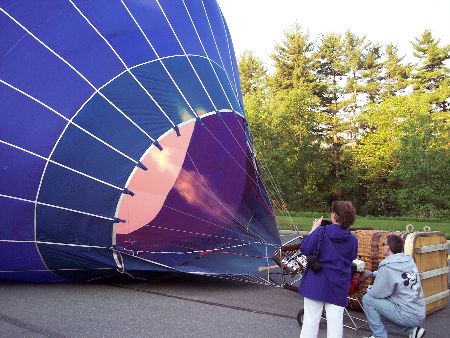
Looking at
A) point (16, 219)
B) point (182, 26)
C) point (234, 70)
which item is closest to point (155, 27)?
point (182, 26)

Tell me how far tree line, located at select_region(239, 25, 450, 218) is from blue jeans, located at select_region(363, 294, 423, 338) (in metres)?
21.2

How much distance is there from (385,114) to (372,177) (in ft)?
13.4

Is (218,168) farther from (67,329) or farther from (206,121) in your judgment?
(67,329)

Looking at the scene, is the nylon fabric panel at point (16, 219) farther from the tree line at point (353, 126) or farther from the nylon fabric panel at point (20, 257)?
the tree line at point (353, 126)

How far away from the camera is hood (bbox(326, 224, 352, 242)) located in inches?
138

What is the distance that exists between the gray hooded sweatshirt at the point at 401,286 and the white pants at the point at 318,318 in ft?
1.86

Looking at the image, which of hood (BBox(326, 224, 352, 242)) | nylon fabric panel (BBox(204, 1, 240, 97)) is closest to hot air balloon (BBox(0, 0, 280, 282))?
nylon fabric panel (BBox(204, 1, 240, 97))

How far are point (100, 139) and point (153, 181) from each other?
1086mm

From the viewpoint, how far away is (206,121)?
622cm

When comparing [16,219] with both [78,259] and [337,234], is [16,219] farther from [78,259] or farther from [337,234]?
[337,234]

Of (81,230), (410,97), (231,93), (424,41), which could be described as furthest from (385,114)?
(81,230)

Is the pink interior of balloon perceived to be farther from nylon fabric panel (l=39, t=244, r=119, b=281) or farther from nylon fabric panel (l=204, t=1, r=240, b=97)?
nylon fabric panel (l=204, t=1, r=240, b=97)

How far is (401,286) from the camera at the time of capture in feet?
12.6

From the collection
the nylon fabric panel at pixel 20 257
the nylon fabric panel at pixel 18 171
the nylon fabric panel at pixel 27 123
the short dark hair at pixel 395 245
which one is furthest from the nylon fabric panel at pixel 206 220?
the short dark hair at pixel 395 245
